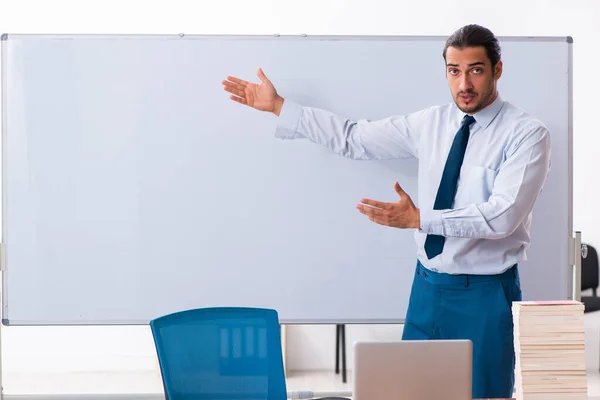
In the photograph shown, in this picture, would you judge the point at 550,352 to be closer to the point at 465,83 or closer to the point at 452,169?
the point at 452,169

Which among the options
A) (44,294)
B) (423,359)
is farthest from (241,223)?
(423,359)

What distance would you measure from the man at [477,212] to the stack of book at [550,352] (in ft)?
2.49

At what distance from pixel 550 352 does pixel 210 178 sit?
1.84 metres

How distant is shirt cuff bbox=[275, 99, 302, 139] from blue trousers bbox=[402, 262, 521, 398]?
91cm

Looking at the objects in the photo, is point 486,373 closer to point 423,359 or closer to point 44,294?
point 423,359

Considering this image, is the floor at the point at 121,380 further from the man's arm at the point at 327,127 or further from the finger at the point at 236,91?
the finger at the point at 236,91

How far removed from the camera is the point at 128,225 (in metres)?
3.29

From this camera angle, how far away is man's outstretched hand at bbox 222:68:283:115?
3199mm

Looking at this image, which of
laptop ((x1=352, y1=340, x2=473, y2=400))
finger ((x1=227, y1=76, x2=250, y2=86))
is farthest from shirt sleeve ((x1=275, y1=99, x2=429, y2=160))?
laptop ((x1=352, y1=340, x2=473, y2=400))

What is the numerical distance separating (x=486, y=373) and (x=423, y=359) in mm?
1054

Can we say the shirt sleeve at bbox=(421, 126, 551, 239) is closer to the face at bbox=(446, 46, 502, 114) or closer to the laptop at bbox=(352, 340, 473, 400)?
the face at bbox=(446, 46, 502, 114)

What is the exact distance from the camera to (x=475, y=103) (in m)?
2.73
